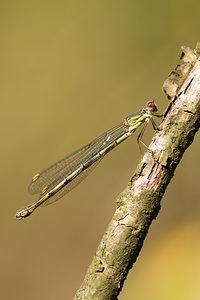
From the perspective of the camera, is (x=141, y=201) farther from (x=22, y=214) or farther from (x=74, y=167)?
(x=74, y=167)

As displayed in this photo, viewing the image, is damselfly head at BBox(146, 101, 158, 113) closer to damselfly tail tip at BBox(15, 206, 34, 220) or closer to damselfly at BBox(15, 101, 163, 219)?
damselfly at BBox(15, 101, 163, 219)

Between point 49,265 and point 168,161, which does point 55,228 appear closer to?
point 49,265

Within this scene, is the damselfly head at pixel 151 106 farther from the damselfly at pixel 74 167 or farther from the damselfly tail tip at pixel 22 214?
the damselfly tail tip at pixel 22 214

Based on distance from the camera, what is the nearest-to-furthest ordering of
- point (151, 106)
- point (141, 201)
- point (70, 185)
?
1. point (141, 201)
2. point (151, 106)
3. point (70, 185)

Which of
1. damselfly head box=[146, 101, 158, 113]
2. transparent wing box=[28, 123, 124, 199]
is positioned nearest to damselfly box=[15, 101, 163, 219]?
transparent wing box=[28, 123, 124, 199]

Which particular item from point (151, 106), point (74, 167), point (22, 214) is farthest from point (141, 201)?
point (74, 167)

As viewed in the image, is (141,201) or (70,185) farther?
(70,185)

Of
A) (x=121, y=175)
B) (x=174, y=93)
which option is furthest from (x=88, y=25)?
(x=174, y=93)
